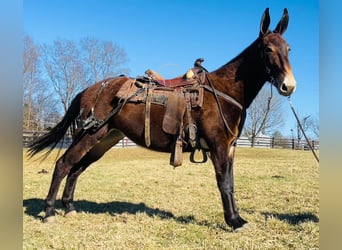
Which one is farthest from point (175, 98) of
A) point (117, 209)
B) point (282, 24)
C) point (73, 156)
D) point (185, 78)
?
point (117, 209)

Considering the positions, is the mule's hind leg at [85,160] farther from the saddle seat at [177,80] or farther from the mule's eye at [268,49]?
the mule's eye at [268,49]

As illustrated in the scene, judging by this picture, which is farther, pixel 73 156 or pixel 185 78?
pixel 73 156

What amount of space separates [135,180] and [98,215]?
4.08 metres

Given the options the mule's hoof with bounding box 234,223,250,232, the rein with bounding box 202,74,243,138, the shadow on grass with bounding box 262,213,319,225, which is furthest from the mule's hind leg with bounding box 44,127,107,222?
the shadow on grass with bounding box 262,213,319,225

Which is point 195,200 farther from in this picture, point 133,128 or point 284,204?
point 133,128

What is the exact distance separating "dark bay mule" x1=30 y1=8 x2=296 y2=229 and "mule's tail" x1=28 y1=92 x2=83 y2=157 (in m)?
0.11

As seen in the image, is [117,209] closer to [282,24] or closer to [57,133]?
[57,133]

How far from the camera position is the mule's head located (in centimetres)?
357

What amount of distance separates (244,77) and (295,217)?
2.22m

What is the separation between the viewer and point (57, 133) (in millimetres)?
5383

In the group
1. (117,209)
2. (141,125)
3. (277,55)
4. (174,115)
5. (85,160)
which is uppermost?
(277,55)

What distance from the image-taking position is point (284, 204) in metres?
5.52

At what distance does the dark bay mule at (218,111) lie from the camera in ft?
12.9

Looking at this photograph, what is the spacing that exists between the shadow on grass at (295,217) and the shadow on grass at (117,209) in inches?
36.1
